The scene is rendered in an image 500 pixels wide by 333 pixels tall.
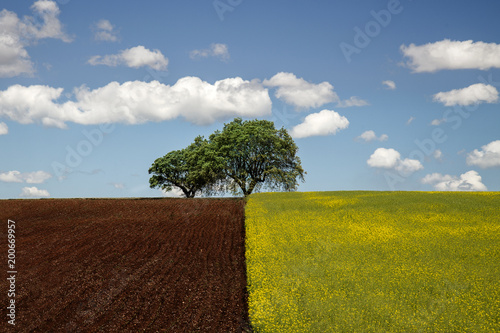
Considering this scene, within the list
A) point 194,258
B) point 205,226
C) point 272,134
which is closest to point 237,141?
point 272,134

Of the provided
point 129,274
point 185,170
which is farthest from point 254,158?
point 129,274

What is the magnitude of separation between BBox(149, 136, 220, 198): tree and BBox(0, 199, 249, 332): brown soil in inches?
1007

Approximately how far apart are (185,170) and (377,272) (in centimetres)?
5009

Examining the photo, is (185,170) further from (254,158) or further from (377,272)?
(377,272)

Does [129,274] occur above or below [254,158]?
below

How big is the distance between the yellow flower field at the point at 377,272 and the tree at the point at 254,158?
29632 millimetres

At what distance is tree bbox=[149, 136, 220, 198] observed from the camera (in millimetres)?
60188

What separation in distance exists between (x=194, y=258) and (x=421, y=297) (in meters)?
11.8

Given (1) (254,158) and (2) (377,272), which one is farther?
(1) (254,158)

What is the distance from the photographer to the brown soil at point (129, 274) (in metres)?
14.0

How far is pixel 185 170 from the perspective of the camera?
63625 millimetres

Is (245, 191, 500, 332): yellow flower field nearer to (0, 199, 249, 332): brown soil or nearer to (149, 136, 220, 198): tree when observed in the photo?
(0, 199, 249, 332): brown soil

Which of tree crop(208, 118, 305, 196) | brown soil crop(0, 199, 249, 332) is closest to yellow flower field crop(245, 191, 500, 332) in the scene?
brown soil crop(0, 199, 249, 332)

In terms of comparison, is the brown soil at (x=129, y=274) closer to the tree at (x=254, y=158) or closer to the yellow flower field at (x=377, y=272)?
the yellow flower field at (x=377, y=272)
